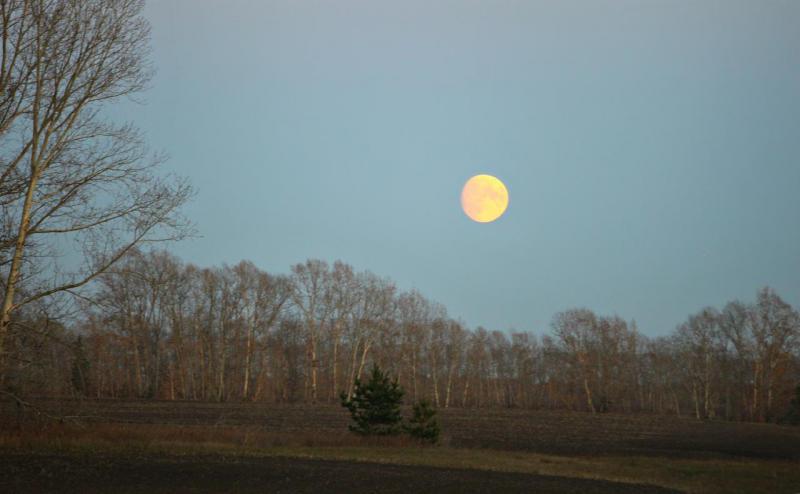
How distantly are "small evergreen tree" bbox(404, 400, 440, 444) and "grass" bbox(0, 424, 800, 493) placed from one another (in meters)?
0.77

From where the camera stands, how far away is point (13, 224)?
44.8 ft

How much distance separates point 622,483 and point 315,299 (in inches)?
2493

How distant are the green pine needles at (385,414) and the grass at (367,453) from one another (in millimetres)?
1041

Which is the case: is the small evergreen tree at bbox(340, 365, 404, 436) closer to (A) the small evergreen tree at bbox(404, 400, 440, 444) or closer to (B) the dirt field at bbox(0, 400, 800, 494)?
(A) the small evergreen tree at bbox(404, 400, 440, 444)

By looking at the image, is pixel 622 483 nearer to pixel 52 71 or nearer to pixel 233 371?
pixel 52 71

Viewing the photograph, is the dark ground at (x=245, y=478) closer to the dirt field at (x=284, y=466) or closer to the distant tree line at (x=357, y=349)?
the dirt field at (x=284, y=466)

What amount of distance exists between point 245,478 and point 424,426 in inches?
551

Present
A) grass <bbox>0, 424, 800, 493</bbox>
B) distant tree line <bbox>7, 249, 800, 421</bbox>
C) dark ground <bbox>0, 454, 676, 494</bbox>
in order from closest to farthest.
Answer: dark ground <bbox>0, 454, 676, 494</bbox> < grass <bbox>0, 424, 800, 493</bbox> < distant tree line <bbox>7, 249, 800, 421</bbox>

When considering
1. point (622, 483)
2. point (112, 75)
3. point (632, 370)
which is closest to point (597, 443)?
point (622, 483)

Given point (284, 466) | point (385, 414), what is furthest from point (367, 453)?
point (385, 414)

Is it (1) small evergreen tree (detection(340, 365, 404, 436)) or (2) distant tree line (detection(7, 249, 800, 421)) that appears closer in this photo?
(1) small evergreen tree (detection(340, 365, 404, 436))

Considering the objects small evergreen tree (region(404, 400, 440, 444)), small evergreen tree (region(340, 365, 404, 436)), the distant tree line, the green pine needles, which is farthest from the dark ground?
the distant tree line

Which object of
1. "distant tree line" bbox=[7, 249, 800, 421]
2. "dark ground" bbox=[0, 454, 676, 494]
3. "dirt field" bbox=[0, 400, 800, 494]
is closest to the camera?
"dark ground" bbox=[0, 454, 676, 494]

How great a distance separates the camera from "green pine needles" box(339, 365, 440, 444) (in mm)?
25672
